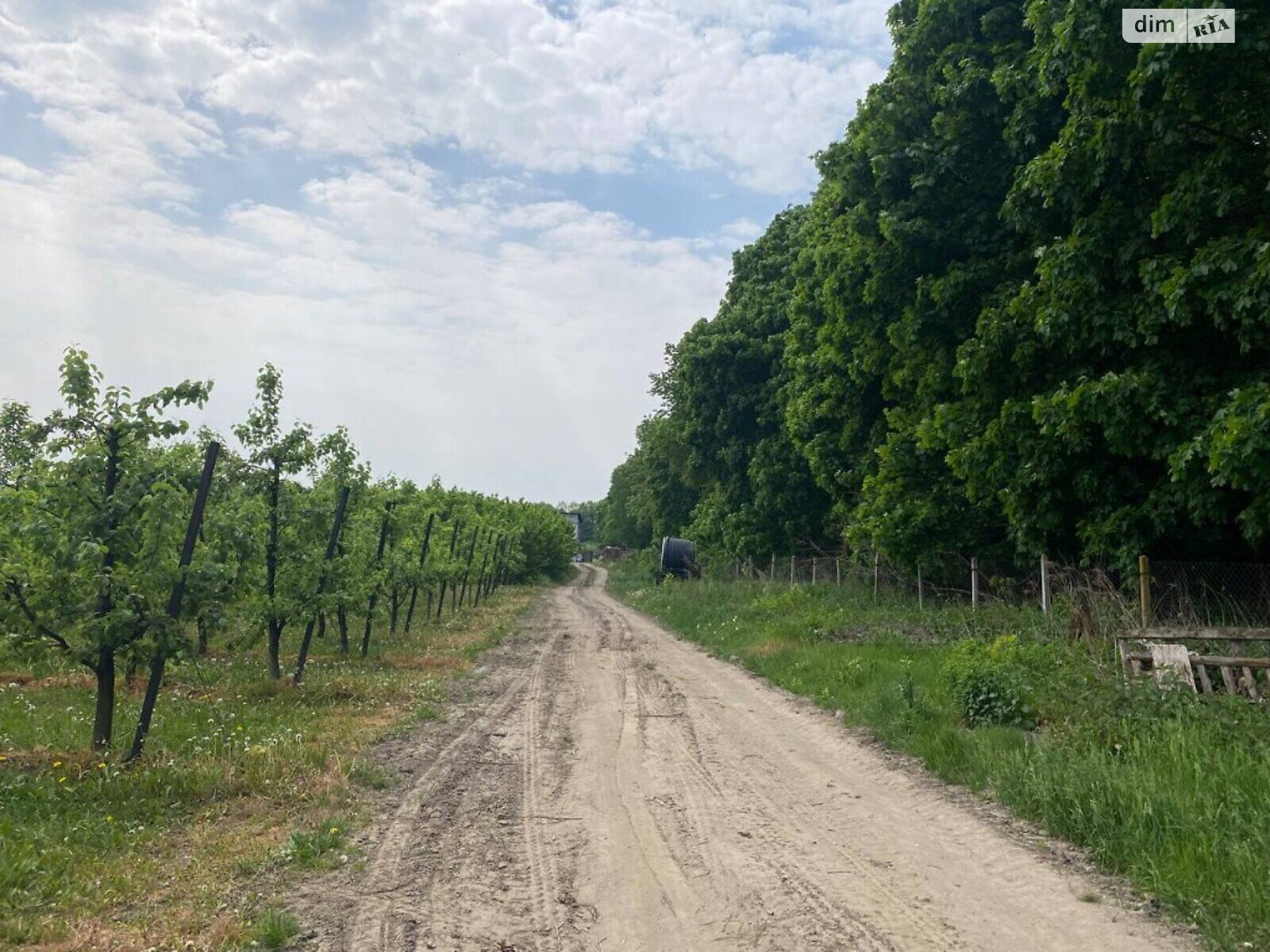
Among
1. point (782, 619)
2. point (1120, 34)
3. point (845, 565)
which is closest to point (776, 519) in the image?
point (845, 565)

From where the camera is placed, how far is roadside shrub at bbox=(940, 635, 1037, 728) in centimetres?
935

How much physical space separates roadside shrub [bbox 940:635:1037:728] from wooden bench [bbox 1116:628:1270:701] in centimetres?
105

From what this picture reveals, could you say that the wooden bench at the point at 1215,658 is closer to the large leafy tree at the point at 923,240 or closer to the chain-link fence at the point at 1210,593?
the chain-link fence at the point at 1210,593

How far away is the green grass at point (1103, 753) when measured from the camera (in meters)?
5.24

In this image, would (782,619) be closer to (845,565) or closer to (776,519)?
(845,565)

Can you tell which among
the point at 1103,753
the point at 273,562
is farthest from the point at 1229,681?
the point at 273,562

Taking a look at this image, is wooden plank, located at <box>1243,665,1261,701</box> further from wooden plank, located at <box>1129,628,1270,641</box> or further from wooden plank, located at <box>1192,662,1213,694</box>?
wooden plank, located at <box>1129,628,1270,641</box>

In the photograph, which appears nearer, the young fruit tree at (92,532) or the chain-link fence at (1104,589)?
the young fruit tree at (92,532)

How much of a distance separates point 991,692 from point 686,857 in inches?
195

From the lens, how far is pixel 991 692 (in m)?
9.66

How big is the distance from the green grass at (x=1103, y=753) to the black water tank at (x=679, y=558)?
29.5m

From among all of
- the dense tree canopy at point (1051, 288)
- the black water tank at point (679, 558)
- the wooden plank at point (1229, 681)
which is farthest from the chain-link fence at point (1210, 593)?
the black water tank at point (679, 558)

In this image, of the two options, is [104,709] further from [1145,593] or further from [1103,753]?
[1145,593]

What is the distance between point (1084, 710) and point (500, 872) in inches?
228
